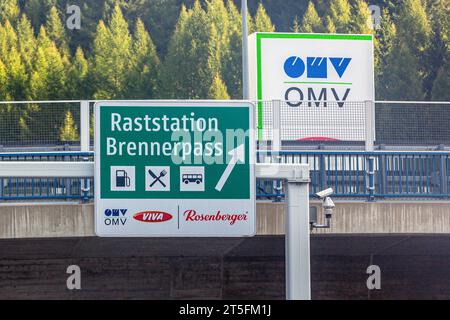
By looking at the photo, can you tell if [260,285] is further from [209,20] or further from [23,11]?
[23,11]

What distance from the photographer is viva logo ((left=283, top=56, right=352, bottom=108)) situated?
31.2m

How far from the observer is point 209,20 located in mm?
81000

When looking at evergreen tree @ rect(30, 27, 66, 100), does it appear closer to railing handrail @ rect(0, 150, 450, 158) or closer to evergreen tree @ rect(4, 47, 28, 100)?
evergreen tree @ rect(4, 47, 28, 100)

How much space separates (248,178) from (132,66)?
206 ft

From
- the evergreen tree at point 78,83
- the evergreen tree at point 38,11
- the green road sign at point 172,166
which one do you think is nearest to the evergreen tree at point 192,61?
the evergreen tree at point 78,83

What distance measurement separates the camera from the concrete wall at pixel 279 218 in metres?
21.1

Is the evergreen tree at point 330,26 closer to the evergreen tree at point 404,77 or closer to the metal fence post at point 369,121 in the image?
the evergreen tree at point 404,77

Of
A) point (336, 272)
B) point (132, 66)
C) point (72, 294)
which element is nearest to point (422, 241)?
point (336, 272)

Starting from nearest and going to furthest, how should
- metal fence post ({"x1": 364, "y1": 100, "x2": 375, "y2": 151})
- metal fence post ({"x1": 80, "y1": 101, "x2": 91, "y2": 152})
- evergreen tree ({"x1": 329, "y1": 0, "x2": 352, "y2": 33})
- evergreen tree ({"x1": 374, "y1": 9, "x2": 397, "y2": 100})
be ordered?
metal fence post ({"x1": 80, "y1": 101, "x2": 91, "y2": 152}) < metal fence post ({"x1": 364, "y1": 100, "x2": 375, "y2": 151}) < evergreen tree ({"x1": 374, "y1": 9, "x2": 397, "y2": 100}) < evergreen tree ({"x1": 329, "y1": 0, "x2": 352, "y2": 33})

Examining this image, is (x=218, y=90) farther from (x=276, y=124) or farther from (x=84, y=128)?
(x=84, y=128)

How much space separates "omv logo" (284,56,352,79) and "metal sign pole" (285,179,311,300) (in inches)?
526

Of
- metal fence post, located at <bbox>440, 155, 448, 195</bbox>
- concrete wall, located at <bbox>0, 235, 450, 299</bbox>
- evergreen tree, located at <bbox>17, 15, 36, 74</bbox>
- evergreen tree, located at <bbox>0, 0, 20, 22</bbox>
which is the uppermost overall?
evergreen tree, located at <bbox>0, 0, 20, 22</bbox>

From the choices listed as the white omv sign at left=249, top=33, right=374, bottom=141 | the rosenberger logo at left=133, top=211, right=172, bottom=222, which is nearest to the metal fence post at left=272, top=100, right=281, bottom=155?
the rosenberger logo at left=133, top=211, right=172, bottom=222

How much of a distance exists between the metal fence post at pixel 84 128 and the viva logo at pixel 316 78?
31.1ft
